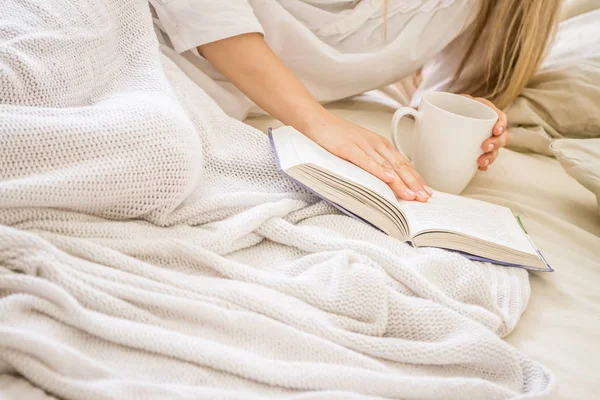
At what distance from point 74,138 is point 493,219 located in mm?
545

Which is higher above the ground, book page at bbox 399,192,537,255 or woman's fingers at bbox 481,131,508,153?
woman's fingers at bbox 481,131,508,153

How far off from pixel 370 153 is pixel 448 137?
0.38 feet

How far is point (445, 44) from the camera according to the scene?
112cm

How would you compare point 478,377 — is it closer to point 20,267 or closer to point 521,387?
point 521,387

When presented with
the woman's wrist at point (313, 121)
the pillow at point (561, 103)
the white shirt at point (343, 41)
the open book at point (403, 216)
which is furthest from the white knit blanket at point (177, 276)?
the pillow at point (561, 103)

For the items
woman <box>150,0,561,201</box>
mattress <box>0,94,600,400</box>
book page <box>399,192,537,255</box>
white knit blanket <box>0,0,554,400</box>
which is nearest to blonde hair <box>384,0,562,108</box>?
woman <box>150,0,561,201</box>

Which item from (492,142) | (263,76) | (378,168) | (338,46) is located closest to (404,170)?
(378,168)

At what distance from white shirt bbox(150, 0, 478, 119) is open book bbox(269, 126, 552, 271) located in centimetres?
34

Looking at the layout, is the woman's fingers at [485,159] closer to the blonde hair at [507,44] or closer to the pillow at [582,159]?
the pillow at [582,159]

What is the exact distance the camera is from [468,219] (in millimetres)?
749

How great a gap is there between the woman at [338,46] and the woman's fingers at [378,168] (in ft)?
0.20

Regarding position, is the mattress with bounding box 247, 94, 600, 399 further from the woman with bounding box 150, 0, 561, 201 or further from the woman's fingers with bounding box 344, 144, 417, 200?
the woman's fingers with bounding box 344, 144, 417, 200

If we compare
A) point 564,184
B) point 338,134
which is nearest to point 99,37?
point 338,134

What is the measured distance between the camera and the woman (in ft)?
2.97
